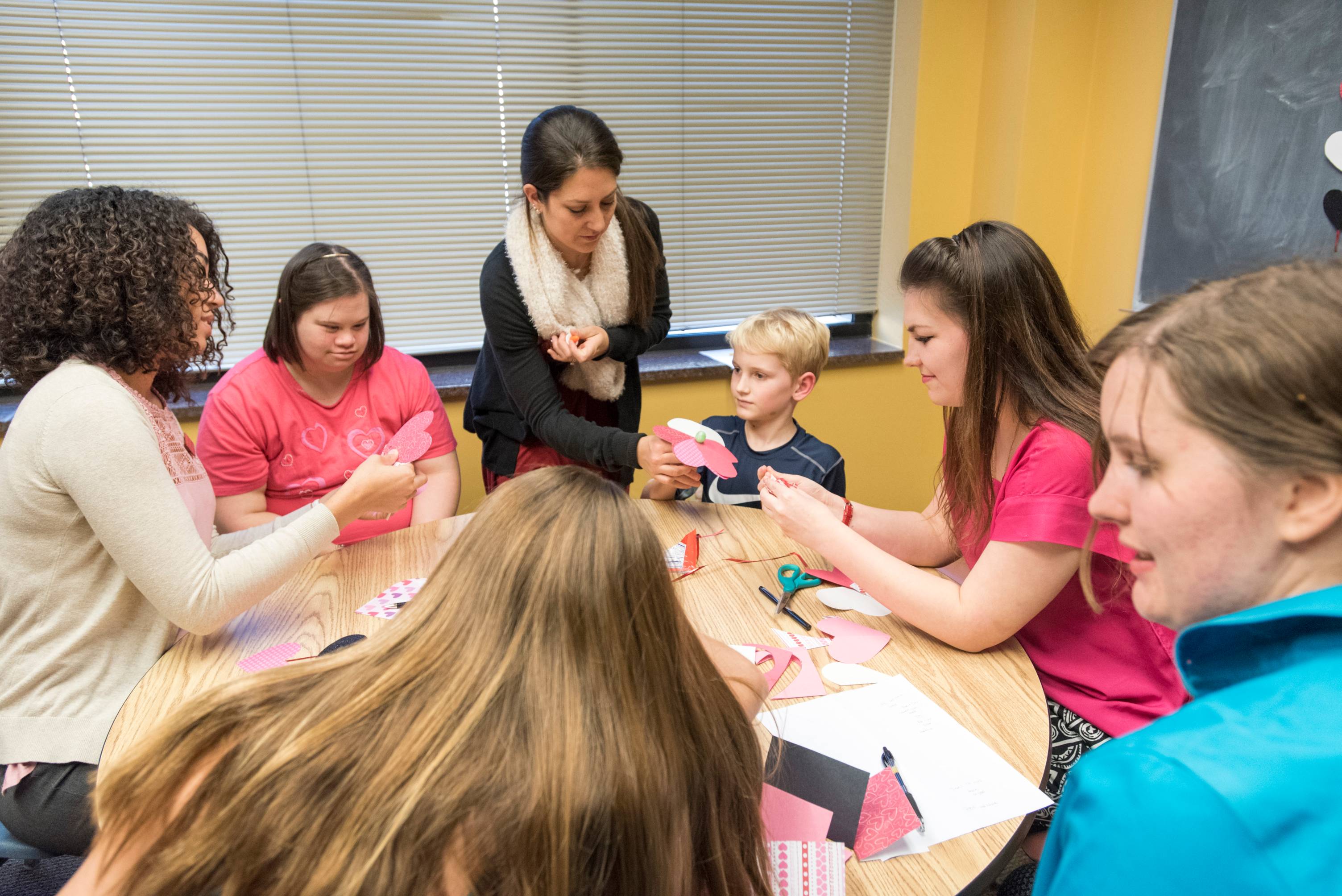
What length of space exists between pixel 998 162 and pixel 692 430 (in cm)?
190

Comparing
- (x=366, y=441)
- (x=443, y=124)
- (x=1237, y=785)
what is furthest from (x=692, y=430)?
(x=443, y=124)

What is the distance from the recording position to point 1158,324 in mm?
731

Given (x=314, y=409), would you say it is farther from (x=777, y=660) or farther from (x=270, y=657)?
(x=777, y=660)

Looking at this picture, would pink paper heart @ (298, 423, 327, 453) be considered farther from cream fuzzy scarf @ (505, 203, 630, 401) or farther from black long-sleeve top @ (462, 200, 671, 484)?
cream fuzzy scarf @ (505, 203, 630, 401)

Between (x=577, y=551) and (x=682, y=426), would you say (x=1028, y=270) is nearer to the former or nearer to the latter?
(x=682, y=426)

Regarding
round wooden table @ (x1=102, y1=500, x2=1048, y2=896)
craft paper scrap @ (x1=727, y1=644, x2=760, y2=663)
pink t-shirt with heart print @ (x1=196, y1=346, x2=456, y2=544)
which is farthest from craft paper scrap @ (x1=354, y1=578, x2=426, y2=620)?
craft paper scrap @ (x1=727, y1=644, x2=760, y2=663)

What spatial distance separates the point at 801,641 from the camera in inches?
52.7

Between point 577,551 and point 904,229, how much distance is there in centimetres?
289

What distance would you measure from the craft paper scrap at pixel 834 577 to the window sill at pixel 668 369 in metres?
1.40

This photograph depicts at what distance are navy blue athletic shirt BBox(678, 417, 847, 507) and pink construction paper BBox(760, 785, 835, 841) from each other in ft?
3.53

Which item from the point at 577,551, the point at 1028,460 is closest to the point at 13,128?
the point at 577,551

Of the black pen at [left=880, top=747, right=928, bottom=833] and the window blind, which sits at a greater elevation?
the window blind

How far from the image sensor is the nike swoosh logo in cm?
211

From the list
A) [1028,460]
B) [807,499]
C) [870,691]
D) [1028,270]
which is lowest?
[870,691]
